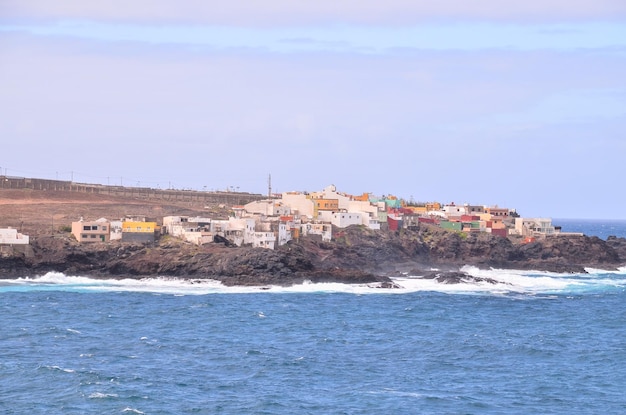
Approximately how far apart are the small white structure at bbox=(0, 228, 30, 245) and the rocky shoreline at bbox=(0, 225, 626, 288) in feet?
2.59

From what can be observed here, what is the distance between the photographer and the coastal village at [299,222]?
9900 centimetres

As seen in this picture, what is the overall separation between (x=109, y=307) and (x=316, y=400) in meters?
31.9

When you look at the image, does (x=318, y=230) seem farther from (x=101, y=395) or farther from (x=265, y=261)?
(x=101, y=395)

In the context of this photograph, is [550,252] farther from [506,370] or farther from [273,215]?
[506,370]

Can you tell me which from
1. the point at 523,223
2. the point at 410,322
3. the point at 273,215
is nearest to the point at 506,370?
the point at 410,322

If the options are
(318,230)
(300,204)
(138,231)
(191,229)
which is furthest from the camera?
(300,204)

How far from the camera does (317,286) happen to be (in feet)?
295

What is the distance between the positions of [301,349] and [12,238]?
4406 centimetres

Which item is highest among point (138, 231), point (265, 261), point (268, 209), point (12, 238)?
point (268, 209)

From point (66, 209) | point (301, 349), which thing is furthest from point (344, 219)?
point (301, 349)

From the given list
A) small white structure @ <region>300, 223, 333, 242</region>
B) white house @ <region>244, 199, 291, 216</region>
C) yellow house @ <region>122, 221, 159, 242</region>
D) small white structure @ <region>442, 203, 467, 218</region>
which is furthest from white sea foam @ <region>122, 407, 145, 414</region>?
small white structure @ <region>442, 203, 467, 218</region>

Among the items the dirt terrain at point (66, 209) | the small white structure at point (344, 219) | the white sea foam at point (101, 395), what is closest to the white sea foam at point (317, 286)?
the dirt terrain at point (66, 209)

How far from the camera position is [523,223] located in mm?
143500

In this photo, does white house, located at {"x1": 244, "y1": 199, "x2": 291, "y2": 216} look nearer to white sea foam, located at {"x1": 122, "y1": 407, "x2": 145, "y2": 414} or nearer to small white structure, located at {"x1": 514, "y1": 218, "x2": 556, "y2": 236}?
small white structure, located at {"x1": 514, "y1": 218, "x2": 556, "y2": 236}
